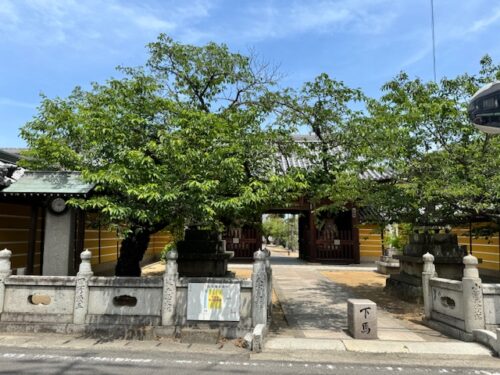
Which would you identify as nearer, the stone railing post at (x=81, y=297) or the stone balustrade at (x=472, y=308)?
the stone balustrade at (x=472, y=308)

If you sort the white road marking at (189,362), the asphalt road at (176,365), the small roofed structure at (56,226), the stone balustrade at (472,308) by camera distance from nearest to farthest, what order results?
the asphalt road at (176,365), the white road marking at (189,362), the stone balustrade at (472,308), the small roofed structure at (56,226)

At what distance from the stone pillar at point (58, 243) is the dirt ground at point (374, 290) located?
9.88 m

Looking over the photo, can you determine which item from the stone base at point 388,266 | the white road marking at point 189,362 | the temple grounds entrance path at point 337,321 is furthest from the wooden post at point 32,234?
the stone base at point 388,266

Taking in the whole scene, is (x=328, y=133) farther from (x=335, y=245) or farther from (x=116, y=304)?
(x=335, y=245)

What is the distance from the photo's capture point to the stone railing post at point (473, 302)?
900cm

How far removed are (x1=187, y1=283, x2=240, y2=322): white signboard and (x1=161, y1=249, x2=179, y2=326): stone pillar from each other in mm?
371

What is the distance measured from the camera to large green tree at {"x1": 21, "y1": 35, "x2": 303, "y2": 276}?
331 inches

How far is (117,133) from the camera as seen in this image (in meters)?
8.90

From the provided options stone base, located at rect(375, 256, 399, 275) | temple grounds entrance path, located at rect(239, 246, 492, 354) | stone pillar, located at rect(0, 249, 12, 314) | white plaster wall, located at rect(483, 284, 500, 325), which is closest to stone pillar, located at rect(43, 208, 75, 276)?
stone pillar, located at rect(0, 249, 12, 314)

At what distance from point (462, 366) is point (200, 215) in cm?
612

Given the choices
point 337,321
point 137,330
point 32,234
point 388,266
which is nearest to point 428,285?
point 337,321

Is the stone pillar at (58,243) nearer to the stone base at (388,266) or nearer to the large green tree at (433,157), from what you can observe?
the large green tree at (433,157)

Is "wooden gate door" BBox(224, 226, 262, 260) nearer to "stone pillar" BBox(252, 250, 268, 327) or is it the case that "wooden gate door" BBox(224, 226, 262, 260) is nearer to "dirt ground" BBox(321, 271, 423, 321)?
"dirt ground" BBox(321, 271, 423, 321)

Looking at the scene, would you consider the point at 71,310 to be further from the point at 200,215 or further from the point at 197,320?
the point at 200,215
